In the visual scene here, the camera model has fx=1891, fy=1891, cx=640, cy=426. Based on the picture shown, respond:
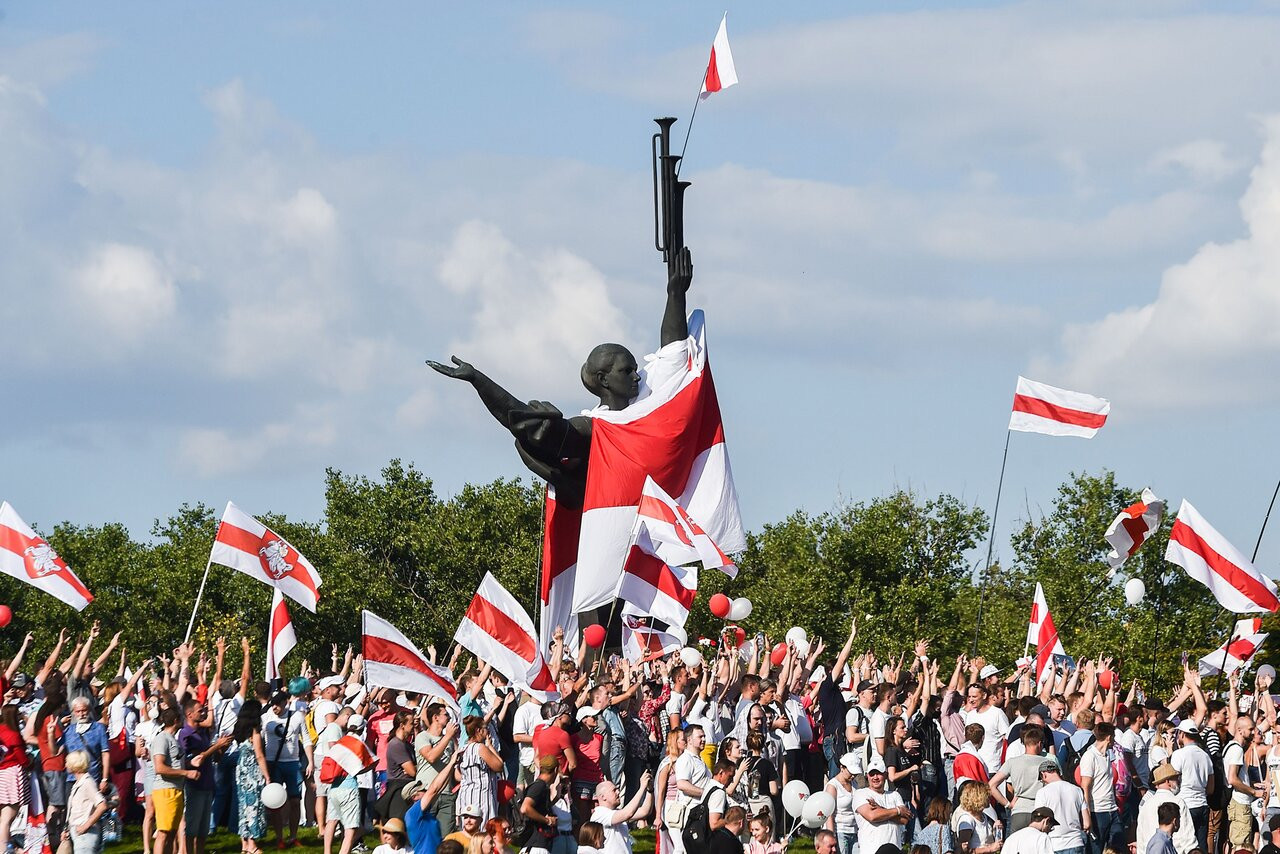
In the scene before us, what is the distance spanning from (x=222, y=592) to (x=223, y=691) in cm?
4628

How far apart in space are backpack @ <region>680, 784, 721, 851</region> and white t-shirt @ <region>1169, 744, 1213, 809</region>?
5.14m

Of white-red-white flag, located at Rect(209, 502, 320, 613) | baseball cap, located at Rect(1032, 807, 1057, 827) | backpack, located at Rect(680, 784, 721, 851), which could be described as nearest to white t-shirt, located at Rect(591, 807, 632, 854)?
backpack, located at Rect(680, 784, 721, 851)

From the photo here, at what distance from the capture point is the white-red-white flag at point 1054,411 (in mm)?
24016

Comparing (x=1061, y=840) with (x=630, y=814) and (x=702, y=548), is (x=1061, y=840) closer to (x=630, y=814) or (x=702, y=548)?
(x=630, y=814)

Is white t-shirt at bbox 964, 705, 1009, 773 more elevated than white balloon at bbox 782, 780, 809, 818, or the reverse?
white t-shirt at bbox 964, 705, 1009, 773

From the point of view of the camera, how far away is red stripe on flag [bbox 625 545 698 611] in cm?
2158

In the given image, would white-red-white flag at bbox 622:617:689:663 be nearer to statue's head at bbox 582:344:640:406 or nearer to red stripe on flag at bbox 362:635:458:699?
statue's head at bbox 582:344:640:406

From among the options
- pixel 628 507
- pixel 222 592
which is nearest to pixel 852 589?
pixel 222 592

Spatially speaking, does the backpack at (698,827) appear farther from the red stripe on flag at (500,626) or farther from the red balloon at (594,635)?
the red balloon at (594,635)

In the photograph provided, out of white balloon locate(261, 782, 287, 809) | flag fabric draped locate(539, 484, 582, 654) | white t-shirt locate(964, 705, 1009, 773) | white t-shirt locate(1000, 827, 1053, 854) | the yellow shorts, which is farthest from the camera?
flag fabric draped locate(539, 484, 582, 654)

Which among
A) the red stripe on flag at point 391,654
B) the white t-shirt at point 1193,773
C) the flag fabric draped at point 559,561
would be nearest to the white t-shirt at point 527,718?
the red stripe on flag at point 391,654

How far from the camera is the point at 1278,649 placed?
47969 mm

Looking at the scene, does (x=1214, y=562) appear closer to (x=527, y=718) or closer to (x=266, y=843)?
(x=527, y=718)

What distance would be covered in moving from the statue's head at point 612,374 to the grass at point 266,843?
8.13 m
